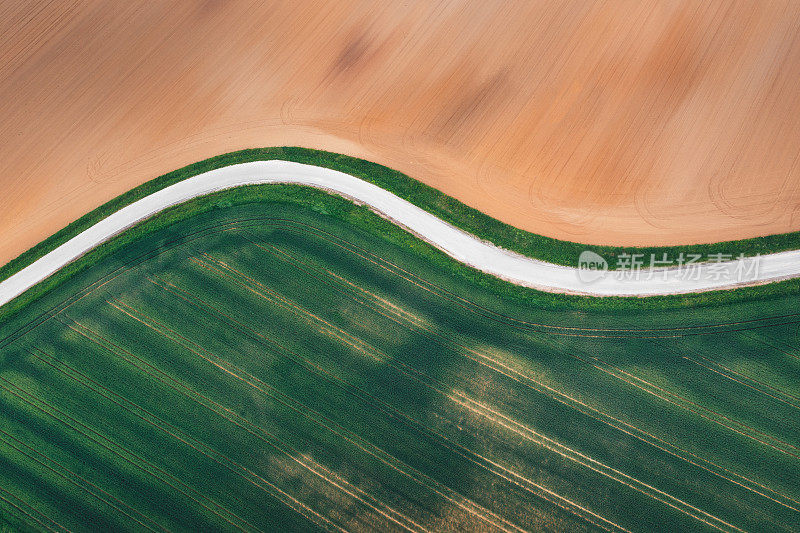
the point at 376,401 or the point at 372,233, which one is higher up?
the point at 372,233

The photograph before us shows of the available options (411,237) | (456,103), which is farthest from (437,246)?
(456,103)

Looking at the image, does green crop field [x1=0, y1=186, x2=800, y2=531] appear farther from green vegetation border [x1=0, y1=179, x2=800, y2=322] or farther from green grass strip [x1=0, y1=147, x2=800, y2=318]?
green grass strip [x1=0, y1=147, x2=800, y2=318]

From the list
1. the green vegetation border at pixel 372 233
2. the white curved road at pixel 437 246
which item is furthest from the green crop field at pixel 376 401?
the white curved road at pixel 437 246

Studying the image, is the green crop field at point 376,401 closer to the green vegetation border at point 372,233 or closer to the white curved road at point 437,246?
the green vegetation border at point 372,233

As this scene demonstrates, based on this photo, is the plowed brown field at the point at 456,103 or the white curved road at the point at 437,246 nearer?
the white curved road at the point at 437,246

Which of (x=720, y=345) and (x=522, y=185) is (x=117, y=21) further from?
(x=720, y=345)

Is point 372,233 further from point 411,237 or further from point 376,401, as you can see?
point 376,401
